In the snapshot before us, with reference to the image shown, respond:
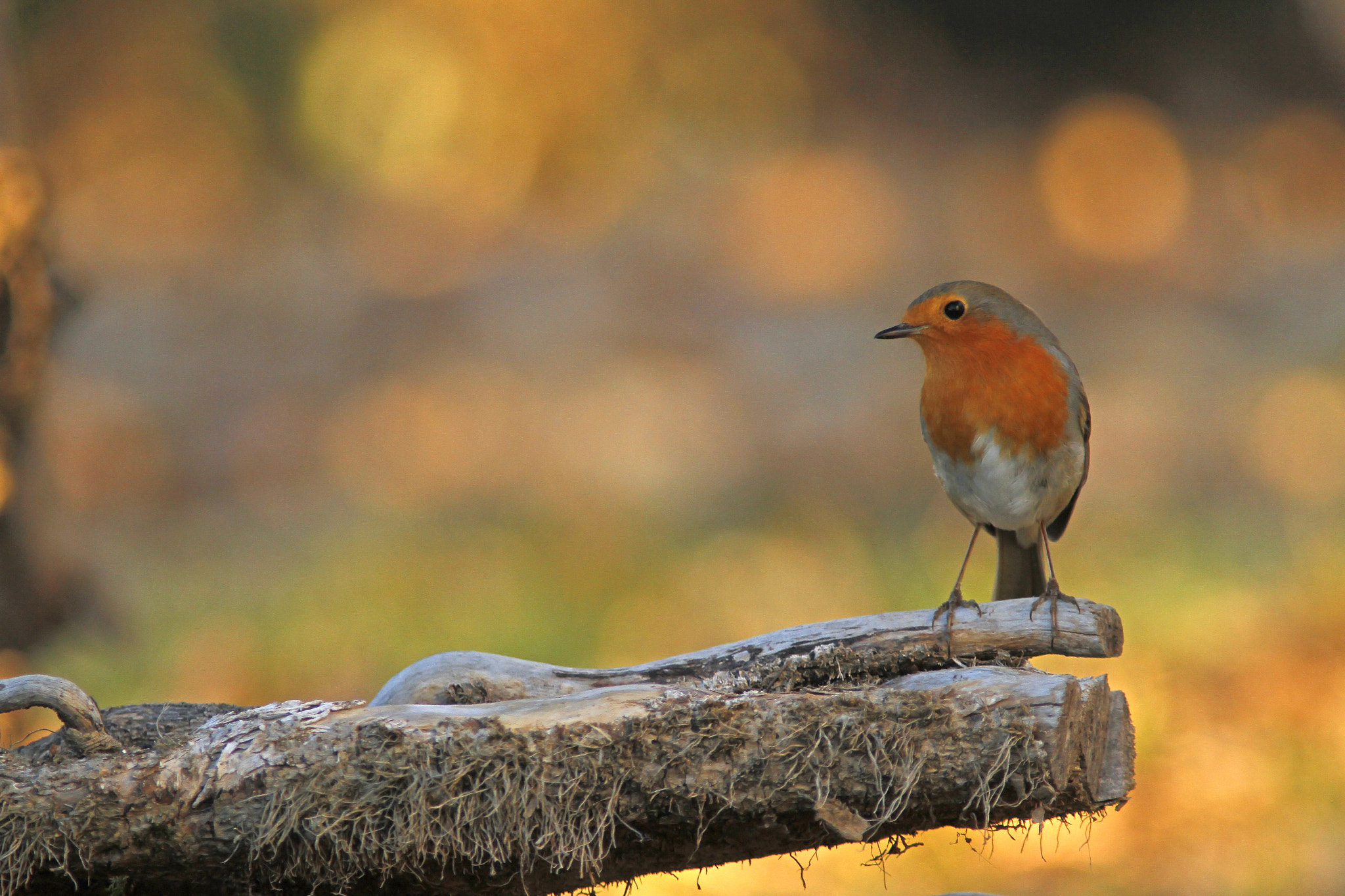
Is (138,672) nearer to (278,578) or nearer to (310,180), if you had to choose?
(278,578)

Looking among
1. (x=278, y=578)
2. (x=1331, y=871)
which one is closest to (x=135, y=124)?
(x=278, y=578)

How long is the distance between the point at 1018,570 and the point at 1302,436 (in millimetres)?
3430

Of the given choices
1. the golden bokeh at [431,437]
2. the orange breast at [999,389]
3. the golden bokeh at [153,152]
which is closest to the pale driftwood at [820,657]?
the orange breast at [999,389]

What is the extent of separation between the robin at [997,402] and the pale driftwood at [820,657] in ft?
1.18

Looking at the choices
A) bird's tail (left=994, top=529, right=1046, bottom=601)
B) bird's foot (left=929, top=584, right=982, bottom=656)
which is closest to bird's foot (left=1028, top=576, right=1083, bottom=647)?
bird's foot (left=929, top=584, right=982, bottom=656)

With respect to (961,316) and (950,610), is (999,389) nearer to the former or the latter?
(961,316)

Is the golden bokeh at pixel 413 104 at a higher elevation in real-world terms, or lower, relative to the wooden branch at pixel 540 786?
higher

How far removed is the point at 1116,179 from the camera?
6.32m

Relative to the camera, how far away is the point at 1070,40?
6172 millimetres

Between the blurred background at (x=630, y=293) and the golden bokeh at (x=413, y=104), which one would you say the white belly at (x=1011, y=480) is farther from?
the golden bokeh at (x=413, y=104)

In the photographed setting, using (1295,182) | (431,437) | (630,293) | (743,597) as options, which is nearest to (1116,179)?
(1295,182)

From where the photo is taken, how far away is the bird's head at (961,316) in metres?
2.30

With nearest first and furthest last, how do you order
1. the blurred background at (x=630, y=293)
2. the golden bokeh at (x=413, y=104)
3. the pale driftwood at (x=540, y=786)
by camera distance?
the pale driftwood at (x=540, y=786) → the blurred background at (x=630, y=293) → the golden bokeh at (x=413, y=104)

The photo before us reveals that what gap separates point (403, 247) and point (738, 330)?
2163mm
